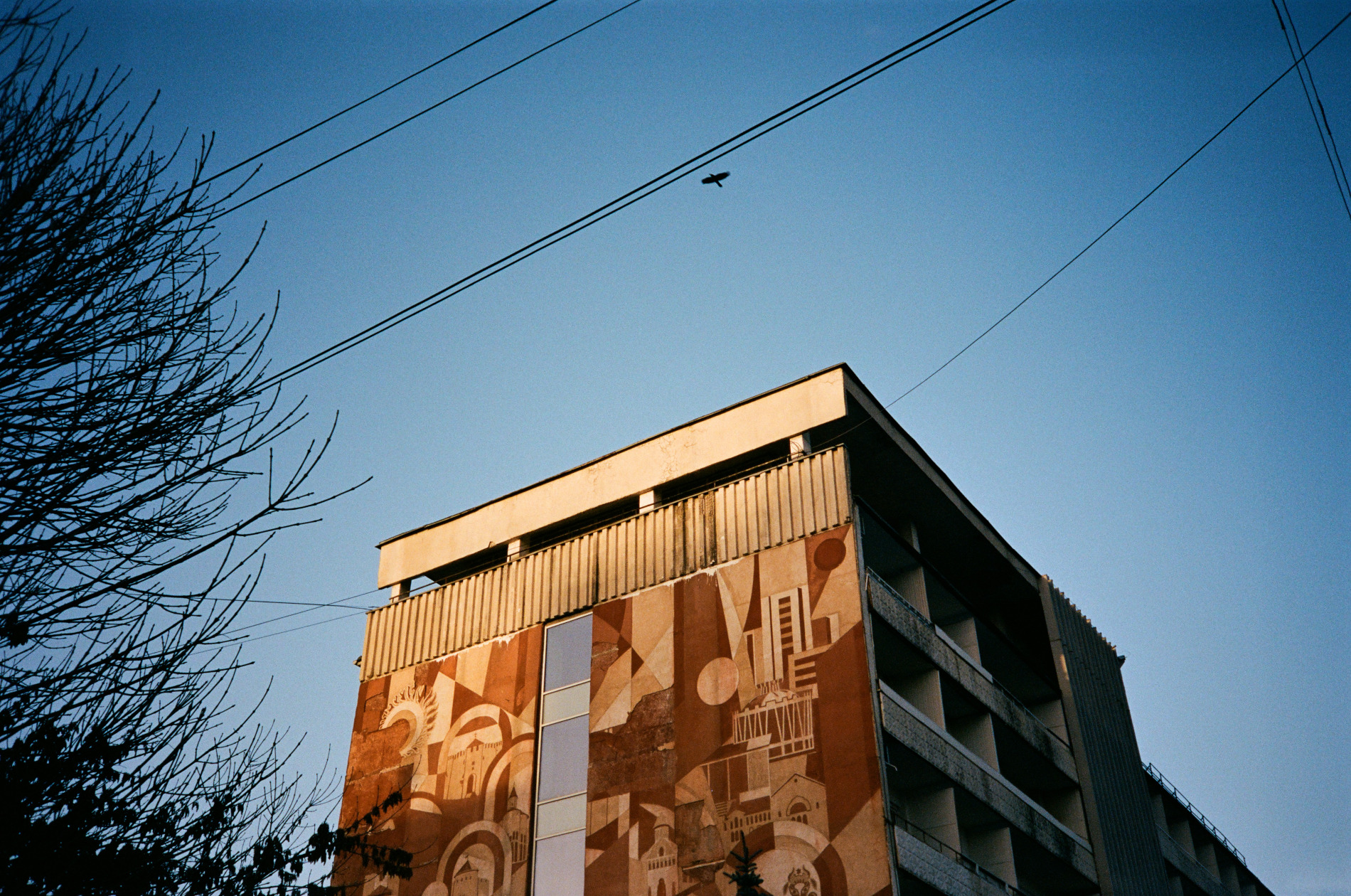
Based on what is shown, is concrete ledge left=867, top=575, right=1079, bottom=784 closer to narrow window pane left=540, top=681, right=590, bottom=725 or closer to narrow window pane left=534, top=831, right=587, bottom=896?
narrow window pane left=540, top=681, right=590, bottom=725

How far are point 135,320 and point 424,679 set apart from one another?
73.4ft

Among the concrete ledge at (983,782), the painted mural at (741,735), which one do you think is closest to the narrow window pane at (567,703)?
the painted mural at (741,735)

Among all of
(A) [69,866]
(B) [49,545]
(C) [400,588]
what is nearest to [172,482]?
(B) [49,545]

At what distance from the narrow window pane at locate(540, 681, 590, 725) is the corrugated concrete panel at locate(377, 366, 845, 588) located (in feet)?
14.9

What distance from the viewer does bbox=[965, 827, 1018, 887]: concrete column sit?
86.7ft

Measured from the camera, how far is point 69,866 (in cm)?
851

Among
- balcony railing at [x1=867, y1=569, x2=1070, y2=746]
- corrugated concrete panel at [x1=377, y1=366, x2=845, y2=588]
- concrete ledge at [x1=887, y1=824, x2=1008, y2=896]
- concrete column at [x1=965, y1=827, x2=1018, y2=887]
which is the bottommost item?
concrete ledge at [x1=887, y1=824, x2=1008, y2=896]

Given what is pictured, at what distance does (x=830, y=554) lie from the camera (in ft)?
80.6

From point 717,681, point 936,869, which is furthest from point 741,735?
point 936,869

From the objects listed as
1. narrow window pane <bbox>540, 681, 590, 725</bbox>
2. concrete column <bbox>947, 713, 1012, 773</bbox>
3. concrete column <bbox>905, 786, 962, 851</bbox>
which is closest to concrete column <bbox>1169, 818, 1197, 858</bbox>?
concrete column <bbox>947, 713, 1012, 773</bbox>

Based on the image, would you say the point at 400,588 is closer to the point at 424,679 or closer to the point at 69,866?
the point at 424,679

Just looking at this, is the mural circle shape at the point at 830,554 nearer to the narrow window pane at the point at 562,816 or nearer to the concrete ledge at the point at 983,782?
the concrete ledge at the point at 983,782

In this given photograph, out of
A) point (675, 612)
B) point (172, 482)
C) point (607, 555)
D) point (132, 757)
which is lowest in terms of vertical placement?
point (132, 757)

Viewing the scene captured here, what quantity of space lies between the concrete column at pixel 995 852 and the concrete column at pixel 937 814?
2274 millimetres
